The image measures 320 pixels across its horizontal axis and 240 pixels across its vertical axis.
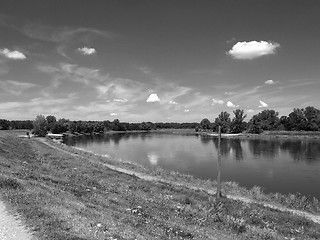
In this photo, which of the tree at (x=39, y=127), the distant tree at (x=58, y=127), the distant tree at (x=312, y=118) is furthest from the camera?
the distant tree at (x=312, y=118)

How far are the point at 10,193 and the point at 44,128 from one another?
4349 inches

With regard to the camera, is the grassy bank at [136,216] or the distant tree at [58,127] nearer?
the grassy bank at [136,216]

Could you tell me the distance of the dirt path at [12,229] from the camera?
9.62m

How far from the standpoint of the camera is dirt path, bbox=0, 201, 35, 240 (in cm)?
962

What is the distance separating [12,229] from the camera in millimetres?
10203

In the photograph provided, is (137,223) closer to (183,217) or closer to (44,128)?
(183,217)

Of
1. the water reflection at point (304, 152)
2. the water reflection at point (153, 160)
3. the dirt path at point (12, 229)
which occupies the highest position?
the dirt path at point (12, 229)

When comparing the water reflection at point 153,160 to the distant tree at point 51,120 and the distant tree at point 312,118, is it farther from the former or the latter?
the distant tree at point 312,118

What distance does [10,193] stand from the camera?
554 inches

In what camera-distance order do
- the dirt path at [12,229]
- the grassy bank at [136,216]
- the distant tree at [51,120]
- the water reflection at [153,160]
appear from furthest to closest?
the distant tree at [51,120] < the water reflection at [153,160] < the grassy bank at [136,216] < the dirt path at [12,229]

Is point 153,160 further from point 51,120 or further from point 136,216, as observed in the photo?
point 51,120

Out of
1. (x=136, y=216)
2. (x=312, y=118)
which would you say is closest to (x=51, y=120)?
(x=312, y=118)

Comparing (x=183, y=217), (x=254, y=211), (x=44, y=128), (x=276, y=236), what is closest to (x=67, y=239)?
(x=183, y=217)

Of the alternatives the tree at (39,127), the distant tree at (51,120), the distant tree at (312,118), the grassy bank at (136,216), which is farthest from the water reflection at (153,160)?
the distant tree at (312,118)
